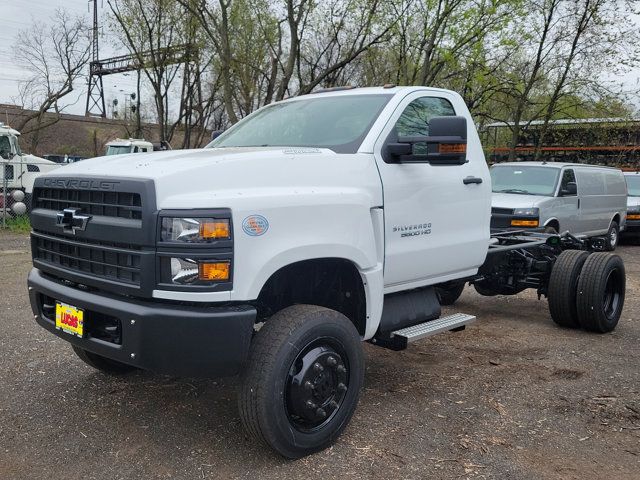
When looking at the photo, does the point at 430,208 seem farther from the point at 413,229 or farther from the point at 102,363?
the point at 102,363

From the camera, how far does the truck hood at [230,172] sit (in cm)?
300

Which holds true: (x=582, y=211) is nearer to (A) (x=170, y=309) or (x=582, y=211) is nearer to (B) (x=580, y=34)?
(A) (x=170, y=309)

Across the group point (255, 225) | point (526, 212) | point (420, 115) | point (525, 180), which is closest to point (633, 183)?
point (525, 180)

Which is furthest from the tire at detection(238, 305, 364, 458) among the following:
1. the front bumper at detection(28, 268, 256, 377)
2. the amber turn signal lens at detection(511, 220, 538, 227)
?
the amber turn signal lens at detection(511, 220, 538, 227)

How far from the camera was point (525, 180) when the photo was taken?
39.6 feet

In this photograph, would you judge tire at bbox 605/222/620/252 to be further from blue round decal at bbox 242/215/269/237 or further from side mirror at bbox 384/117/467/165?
blue round decal at bbox 242/215/269/237

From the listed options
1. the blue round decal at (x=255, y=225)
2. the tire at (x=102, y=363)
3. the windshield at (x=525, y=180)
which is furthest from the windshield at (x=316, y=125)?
the windshield at (x=525, y=180)

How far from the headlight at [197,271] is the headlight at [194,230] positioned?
104 mm

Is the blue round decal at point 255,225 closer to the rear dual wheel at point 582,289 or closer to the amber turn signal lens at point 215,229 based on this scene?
the amber turn signal lens at point 215,229

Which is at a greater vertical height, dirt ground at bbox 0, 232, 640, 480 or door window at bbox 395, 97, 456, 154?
door window at bbox 395, 97, 456, 154

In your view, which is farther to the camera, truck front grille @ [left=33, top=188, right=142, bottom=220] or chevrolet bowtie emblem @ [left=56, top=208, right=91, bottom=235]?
chevrolet bowtie emblem @ [left=56, top=208, right=91, bottom=235]

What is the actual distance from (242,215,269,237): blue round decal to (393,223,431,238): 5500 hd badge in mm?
1174

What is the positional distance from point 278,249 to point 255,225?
0.19 m

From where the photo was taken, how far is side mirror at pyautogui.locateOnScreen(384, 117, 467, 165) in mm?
3807
